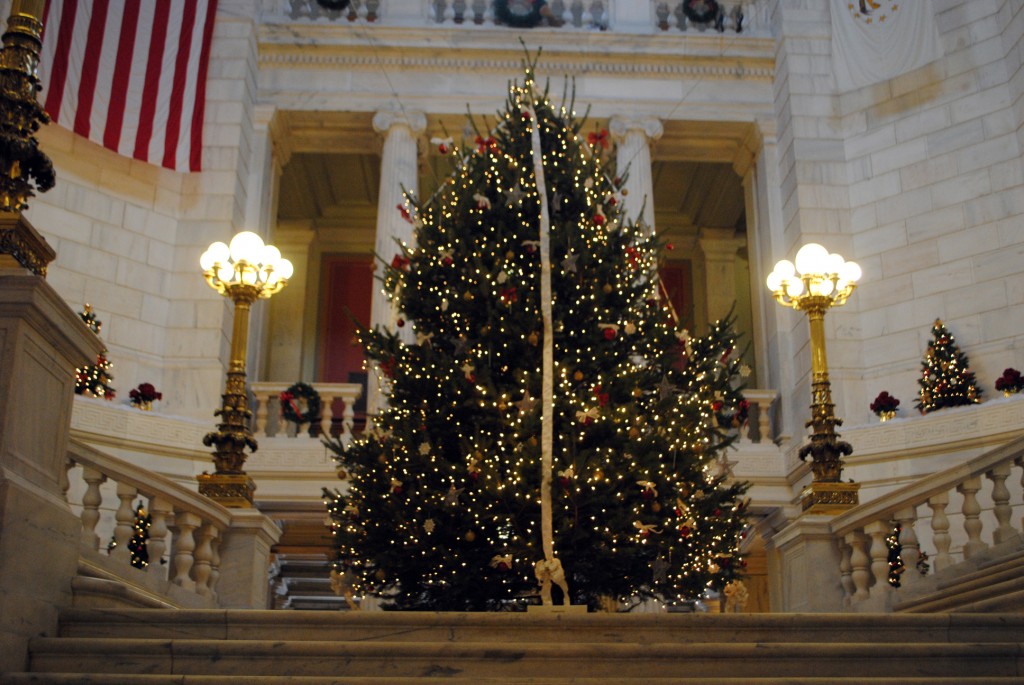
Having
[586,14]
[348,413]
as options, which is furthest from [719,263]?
[348,413]

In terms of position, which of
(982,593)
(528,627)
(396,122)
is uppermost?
(396,122)

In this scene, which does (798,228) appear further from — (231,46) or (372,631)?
(372,631)

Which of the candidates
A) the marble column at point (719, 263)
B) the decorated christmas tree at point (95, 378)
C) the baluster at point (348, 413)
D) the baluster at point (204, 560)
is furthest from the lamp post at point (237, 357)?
the marble column at point (719, 263)

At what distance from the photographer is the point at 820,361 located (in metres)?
10.0

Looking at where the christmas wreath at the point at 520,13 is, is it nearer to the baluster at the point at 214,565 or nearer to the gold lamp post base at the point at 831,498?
the gold lamp post base at the point at 831,498

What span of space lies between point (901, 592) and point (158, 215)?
11860 millimetres

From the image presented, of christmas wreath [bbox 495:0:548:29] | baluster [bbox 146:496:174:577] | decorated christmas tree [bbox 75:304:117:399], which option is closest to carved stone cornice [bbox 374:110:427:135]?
christmas wreath [bbox 495:0:548:29]

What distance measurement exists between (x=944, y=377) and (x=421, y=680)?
10.8 meters

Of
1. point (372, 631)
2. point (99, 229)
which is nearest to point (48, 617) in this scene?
point (372, 631)

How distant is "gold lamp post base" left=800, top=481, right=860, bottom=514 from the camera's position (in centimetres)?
941

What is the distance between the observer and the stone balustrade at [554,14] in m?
18.3

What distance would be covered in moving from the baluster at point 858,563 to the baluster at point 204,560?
16.3 feet

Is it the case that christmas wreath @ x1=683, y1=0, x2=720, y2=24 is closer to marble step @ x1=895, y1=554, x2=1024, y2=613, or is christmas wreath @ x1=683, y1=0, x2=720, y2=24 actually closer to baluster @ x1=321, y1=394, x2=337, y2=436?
baluster @ x1=321, y1=394, x2=337, y2=436

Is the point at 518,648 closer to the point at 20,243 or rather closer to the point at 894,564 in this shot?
the point at 20,243
